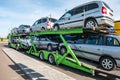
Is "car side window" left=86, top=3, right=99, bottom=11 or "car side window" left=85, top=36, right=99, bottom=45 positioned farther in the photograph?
"car side window" left=86, top=3, right=99, bottom=11

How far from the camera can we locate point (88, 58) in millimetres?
10367

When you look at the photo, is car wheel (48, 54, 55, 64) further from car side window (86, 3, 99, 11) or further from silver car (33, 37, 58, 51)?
car side window (86, 3, 99, 11)

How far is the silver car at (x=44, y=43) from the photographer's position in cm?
1467

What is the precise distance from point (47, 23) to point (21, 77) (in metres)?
8.00

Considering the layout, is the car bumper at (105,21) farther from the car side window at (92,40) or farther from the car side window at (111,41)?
the car side window at (111,41)

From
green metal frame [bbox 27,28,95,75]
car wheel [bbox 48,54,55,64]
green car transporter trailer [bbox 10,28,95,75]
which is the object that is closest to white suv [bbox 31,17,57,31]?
green car transporter trailer [bbox 10,28,95,75]

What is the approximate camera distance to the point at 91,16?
10.8m

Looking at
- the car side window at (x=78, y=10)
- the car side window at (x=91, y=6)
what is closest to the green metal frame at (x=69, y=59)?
the car side window at (x=78, y=10)

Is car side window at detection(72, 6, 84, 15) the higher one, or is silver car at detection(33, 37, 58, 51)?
car side window at detection(72, 6, 84, 15)

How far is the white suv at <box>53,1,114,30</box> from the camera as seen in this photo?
34.2 feet

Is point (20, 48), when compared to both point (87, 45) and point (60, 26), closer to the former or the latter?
point (60, 26)

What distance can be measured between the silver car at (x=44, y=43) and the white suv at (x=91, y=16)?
2422 mm

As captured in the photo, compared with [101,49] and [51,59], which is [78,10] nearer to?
[101,49]

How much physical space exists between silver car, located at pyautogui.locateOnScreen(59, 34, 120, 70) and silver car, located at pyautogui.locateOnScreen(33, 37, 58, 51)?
11.9ft
